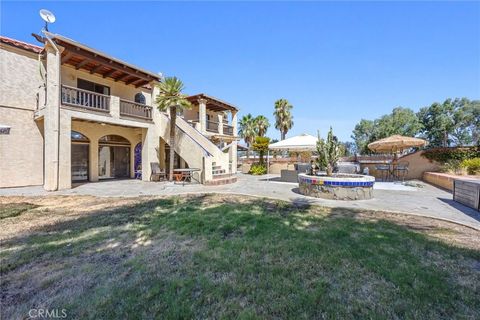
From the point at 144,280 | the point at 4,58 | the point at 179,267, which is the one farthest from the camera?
the point at 4,58

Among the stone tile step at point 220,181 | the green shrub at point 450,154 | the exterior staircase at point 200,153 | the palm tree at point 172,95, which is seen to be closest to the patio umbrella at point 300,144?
the stone tile step at point 220,181

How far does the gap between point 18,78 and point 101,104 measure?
3.93m

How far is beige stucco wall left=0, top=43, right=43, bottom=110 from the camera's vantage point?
11.4 m

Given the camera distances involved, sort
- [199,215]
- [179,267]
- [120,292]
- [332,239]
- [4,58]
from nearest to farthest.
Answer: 1. [120,292]
2. [179,267]
3. [332,239]
4. [199,215]
5. [4,58]

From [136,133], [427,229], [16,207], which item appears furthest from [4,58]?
[427,229]

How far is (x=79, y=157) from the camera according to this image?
14.5m

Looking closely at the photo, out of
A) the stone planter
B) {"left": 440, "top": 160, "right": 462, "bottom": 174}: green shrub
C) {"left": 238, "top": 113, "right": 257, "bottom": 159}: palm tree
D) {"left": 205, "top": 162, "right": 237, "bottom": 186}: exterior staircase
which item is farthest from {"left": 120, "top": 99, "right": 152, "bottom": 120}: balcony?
{"left": 238, "top": 113, "right": 257, "bottom": 159}: palm tree

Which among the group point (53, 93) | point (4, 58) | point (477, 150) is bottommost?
point (477, 150)

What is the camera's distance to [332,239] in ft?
14.9

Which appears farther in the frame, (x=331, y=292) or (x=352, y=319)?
(x=331, y=292)

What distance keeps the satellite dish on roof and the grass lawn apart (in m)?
9.57

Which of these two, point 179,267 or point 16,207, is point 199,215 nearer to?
point 179,267

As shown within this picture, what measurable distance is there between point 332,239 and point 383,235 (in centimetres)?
118

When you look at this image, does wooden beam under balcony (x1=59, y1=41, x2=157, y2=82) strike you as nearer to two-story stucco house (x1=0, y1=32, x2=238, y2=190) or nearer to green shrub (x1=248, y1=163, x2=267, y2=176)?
two-story stucco house (x1=0, y1=32, x2=238, y2=190)
